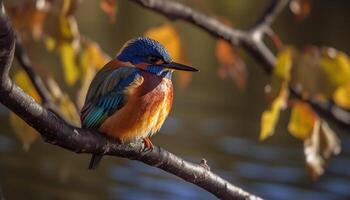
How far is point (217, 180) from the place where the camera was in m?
2.62

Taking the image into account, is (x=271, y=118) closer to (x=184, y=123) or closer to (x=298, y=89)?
(x=298, y=89)

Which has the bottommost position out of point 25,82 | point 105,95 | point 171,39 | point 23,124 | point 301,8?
point 23,124

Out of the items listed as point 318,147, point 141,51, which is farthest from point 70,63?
point 318,147

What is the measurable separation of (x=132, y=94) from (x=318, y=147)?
29.7 inches

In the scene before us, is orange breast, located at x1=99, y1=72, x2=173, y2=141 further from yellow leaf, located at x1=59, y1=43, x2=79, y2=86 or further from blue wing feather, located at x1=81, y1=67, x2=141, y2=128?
yellow leaf, located at x1=59, y1=43, x2=79, y2=86

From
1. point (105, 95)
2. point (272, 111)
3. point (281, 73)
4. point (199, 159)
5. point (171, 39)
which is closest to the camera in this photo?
point (105, 95)

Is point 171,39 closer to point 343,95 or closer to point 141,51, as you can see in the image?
point 141,51

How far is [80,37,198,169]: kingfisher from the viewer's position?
2.89 meters

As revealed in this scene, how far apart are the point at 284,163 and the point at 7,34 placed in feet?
44.0

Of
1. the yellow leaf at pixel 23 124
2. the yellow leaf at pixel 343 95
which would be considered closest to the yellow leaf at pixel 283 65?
the yellow leaf at pixel 343 95

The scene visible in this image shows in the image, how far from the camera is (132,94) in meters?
2.98

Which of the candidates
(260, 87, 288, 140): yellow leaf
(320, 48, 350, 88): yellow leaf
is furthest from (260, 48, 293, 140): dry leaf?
(320, 48, 350, 88): yellow leaf

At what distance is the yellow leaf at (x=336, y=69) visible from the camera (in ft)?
10.4

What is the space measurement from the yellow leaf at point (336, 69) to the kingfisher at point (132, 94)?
536 mm
